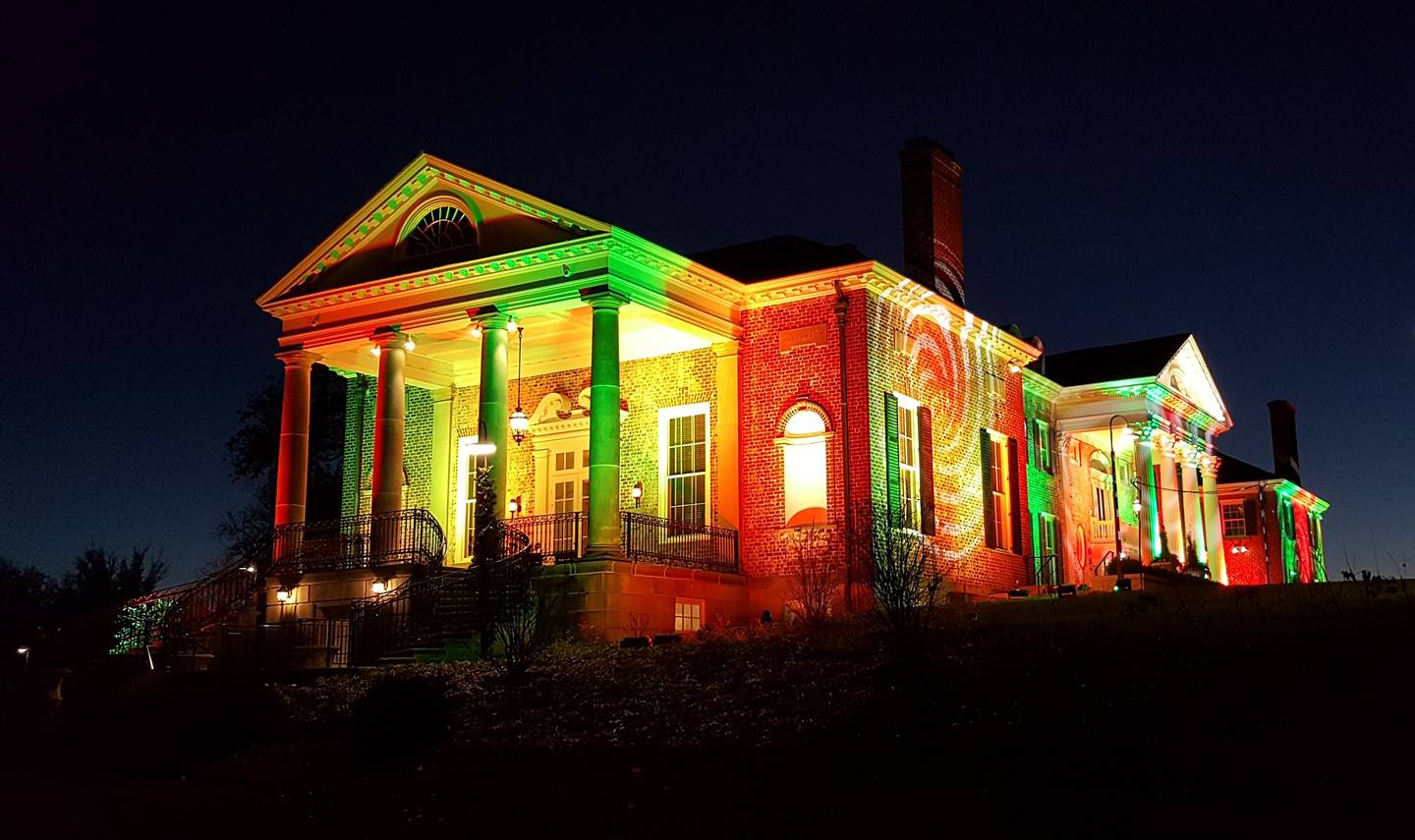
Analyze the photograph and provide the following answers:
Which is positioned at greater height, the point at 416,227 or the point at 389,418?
the point at 416,227

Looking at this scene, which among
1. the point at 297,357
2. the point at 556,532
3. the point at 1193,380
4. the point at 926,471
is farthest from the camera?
the point at 1193,380

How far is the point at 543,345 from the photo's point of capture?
26.9 m

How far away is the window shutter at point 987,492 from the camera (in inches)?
1088

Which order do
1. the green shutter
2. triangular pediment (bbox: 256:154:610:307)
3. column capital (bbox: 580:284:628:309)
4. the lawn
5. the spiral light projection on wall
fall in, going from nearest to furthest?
the lawn → column capital (bbox: 580:284:628:309) → triangular pediment (bbox: 256:154:610:307) → the green shutter → the spiral light projection on wall

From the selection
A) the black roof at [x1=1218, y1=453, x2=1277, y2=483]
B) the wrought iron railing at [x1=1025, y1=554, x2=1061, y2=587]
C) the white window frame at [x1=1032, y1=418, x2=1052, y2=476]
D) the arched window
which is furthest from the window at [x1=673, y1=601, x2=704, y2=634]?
the black roof at [x1=1218, y1=453, x2=1277, y2=483]

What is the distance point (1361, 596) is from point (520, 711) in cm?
899

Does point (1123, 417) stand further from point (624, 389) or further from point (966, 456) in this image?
point (624, 389)

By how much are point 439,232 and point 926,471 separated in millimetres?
9608

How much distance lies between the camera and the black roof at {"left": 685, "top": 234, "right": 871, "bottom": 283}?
26.0 meters

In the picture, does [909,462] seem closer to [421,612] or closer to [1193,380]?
[421,612]

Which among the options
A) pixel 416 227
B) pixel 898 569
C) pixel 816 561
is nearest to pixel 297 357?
pixel 416 227

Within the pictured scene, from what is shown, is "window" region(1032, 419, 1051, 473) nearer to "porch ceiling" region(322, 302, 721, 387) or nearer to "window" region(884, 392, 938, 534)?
"window" region(884, 392, 938, 534)

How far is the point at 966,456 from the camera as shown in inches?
1081

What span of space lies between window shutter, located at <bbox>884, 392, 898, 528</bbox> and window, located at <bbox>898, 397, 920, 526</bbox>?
1.40ft
